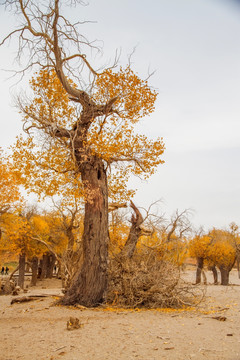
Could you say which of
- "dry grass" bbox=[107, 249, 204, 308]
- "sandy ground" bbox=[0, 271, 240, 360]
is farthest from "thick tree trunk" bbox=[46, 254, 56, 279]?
"sandy ground" bbox=[0, 271, 240, 360]

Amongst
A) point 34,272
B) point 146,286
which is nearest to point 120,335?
point 146,286

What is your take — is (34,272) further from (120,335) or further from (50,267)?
(120,335)

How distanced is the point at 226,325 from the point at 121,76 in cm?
792

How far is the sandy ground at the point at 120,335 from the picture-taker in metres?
4.18

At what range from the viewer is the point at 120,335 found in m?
5.23

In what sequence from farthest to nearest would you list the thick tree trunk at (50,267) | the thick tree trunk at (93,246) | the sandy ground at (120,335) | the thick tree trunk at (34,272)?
the thick tree trunk at (50,267), the thick tree trunk at (34,272), the thick tree trunk at (93,246), the sandy ground at (120,335)

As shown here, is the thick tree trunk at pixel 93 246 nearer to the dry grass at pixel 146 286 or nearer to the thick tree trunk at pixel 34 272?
the dry grass at pixel 146 286

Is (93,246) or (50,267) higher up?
(93,246)

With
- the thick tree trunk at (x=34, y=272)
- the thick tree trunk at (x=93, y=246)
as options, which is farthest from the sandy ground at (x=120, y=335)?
the thick tree trunk at (x=34, y=272)

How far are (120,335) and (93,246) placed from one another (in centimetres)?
380

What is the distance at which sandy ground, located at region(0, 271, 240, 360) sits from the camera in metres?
4.18

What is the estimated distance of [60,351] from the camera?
4312 mm

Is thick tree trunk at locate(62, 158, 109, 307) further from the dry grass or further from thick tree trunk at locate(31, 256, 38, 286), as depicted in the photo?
thick tree trunk at locate(31, 256, 38, 286)

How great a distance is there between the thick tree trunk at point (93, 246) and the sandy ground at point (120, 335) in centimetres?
78
